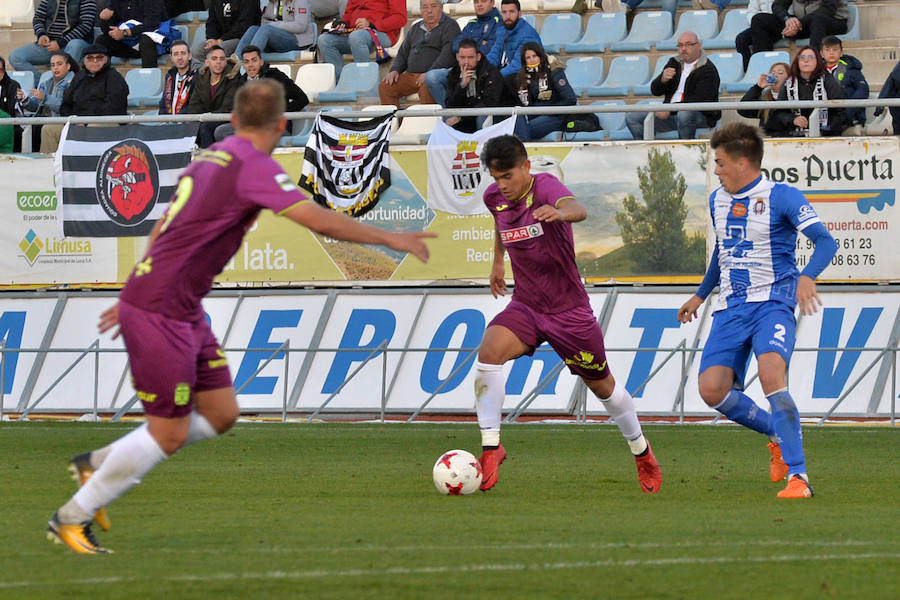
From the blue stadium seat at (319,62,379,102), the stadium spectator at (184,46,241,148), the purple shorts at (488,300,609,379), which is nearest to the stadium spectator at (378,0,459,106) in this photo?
the blue stadium seat at (319,62,379,102)

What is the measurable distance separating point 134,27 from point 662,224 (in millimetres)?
10170

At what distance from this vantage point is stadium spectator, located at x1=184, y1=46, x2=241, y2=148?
747 inches

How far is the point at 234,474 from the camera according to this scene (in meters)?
10.9

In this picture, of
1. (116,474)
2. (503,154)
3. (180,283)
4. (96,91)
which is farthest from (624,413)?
(96,91)

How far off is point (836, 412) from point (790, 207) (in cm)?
712

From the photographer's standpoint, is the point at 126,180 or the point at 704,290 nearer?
the point at 704,290

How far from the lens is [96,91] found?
19.8 meters

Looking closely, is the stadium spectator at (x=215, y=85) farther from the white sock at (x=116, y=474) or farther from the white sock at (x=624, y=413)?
the white sock at (x=116, y=474)

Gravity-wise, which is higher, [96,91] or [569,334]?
[96,91]

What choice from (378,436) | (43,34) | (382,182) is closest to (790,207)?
(378,436)

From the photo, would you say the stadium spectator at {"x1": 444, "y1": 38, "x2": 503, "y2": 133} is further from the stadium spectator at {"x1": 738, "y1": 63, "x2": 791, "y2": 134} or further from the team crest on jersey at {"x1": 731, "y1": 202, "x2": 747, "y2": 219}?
the team crest on jersey at {"x1": 731, "y1": 202, "x2": 747, "y2": 219}

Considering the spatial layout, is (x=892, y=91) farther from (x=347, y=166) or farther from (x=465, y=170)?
(x=347, y=166)

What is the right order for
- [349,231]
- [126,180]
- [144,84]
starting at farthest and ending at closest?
[144,84], [126,180], [349,231]

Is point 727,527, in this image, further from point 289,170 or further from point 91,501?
point 289,170
